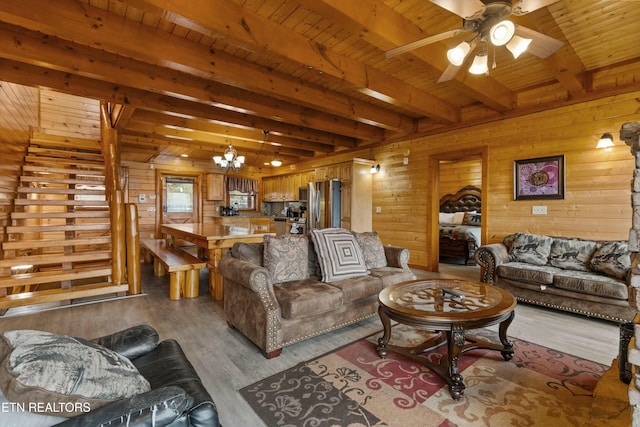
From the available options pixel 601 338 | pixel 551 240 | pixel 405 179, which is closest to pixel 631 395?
pixel 601 338

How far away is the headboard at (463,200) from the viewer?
7.53 m

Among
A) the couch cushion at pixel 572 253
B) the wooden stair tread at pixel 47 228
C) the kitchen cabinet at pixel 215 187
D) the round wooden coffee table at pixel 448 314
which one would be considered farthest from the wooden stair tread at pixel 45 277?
the couch cushion at pixel 572 253

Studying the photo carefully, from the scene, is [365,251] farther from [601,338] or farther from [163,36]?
[163,36]

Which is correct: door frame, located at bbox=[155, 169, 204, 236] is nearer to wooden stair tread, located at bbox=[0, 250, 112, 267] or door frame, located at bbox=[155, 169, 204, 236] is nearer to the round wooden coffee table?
wooden stair tread, located at bbox=[0, 250, 112, 267]

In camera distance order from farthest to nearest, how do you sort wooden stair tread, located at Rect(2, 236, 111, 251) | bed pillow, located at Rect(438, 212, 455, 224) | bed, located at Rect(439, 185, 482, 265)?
1. bed pillow, located at Rect(438, 212, 455, 224)
2. bed, located at Rect(439, 185, 482, 265)
3. wooden stair tread, located at Rect(2, 236, 111, 251)

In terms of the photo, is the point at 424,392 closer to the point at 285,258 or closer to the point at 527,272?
the point at 285,258

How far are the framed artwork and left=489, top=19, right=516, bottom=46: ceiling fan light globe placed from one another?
2976 millimetres

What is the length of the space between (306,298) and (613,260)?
343 cm

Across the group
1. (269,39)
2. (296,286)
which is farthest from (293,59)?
(296,286)

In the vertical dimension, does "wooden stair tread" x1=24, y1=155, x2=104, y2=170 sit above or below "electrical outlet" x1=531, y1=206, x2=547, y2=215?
above

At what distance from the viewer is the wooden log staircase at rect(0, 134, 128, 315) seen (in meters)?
3.60

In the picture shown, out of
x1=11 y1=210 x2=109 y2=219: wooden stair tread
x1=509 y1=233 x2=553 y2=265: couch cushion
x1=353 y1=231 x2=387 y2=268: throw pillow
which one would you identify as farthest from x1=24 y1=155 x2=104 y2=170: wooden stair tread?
x1=509 y1=233 x2=553 y2=265: couch cushion

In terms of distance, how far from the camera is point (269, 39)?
103 inches

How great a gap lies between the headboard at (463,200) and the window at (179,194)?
7262mm
